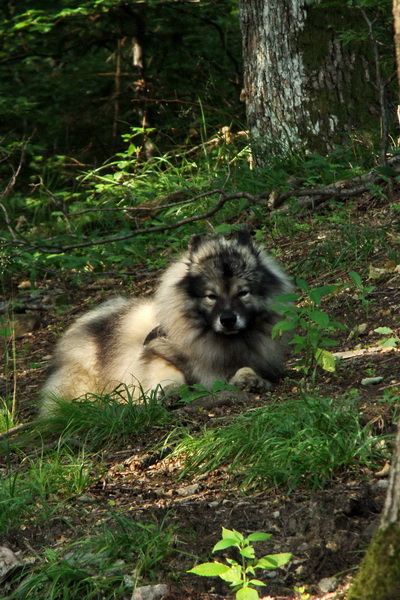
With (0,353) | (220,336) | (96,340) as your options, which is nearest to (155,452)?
(220,336)

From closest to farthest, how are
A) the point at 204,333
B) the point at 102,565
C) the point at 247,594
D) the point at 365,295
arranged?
the point at 247,594 → the point at 102,565 → the point at 204,333 → the point at 365,295

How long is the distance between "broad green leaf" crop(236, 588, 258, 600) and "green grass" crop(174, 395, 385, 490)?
68 centimetres

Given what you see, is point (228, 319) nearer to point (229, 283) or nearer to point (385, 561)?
point (229, 283)

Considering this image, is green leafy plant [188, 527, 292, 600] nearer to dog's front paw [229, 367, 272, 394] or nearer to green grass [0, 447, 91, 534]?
green grass [0, 447, 91, 534]

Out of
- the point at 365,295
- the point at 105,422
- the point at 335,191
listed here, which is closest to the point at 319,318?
the point at 105,422

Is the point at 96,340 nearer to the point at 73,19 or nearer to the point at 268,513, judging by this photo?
the point at 268,513

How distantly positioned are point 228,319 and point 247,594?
2.44m

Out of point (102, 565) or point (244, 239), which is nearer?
point (102, 565)

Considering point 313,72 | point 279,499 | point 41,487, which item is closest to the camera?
point 279,499

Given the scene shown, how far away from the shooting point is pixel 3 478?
3564mm

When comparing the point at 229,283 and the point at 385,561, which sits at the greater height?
the point at 385,561

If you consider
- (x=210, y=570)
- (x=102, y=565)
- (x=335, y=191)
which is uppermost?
(x=335, y=191)

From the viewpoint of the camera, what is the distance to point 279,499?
115 inches

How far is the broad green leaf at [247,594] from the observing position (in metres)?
2.28
